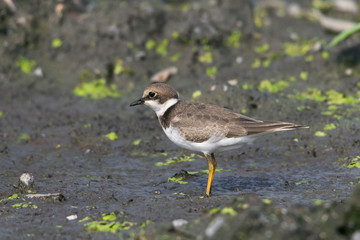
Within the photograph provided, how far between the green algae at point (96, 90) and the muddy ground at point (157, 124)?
3 cm

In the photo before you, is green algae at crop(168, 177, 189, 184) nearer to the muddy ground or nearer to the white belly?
the muddy ground

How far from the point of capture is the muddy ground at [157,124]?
5.83m

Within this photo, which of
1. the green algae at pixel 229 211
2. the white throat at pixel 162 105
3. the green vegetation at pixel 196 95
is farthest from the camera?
the green vegetation at pixel 196 95

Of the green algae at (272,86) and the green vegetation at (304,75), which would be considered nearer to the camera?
the green algae at (272,86)

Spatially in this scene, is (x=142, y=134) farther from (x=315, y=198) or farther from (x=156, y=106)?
(x=315, y=198)

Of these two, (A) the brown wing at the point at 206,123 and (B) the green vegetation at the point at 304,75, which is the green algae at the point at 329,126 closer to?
(B) the green vegetation at the point at 304,75

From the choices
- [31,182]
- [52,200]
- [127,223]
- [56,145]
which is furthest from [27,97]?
[127,223]

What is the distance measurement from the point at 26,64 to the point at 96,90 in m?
1.85

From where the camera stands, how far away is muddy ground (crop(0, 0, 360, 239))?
5832 mm

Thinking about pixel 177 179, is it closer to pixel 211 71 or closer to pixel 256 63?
pixel 211 71

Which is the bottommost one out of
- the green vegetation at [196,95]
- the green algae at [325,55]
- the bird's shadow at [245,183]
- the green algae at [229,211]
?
the bird's shadow at [245,183]

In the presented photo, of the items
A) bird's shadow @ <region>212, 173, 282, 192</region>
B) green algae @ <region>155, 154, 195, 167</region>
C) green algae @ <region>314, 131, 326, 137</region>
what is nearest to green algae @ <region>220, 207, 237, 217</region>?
bird's shadow @ <region>212, 173, 282, 192</region>

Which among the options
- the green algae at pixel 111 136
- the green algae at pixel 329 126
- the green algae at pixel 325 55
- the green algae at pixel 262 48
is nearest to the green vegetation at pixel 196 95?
the green algae at pixel 111 136

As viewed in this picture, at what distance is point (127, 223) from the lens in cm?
588
